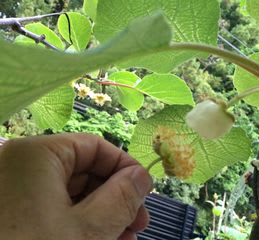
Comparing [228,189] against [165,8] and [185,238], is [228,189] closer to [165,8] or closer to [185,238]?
[185,238]

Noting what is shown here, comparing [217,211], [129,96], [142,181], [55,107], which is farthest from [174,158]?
[217,211]

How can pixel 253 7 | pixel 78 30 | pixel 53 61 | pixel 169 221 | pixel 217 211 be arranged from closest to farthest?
pixel 53 61 < pixel 253 7 < pixel 78 30 < pixel 169 221 < pixel 217 211

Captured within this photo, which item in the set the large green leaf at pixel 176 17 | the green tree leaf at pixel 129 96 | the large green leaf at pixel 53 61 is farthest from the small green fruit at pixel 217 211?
the large green leaf at pixel 53 61

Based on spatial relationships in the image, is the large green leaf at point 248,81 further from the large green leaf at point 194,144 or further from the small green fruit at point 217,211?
the small green fruit at point 217,211

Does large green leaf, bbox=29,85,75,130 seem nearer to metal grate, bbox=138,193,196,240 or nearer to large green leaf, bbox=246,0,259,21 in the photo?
large green leaf, bbox=246,0,259,21

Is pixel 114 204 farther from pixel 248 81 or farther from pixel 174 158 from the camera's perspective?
pixel 248 81

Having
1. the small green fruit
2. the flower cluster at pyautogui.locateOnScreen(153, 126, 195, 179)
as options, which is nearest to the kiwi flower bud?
the flower cluster at pyautogui.locateOnScreen(153, 126, 195, 179)
